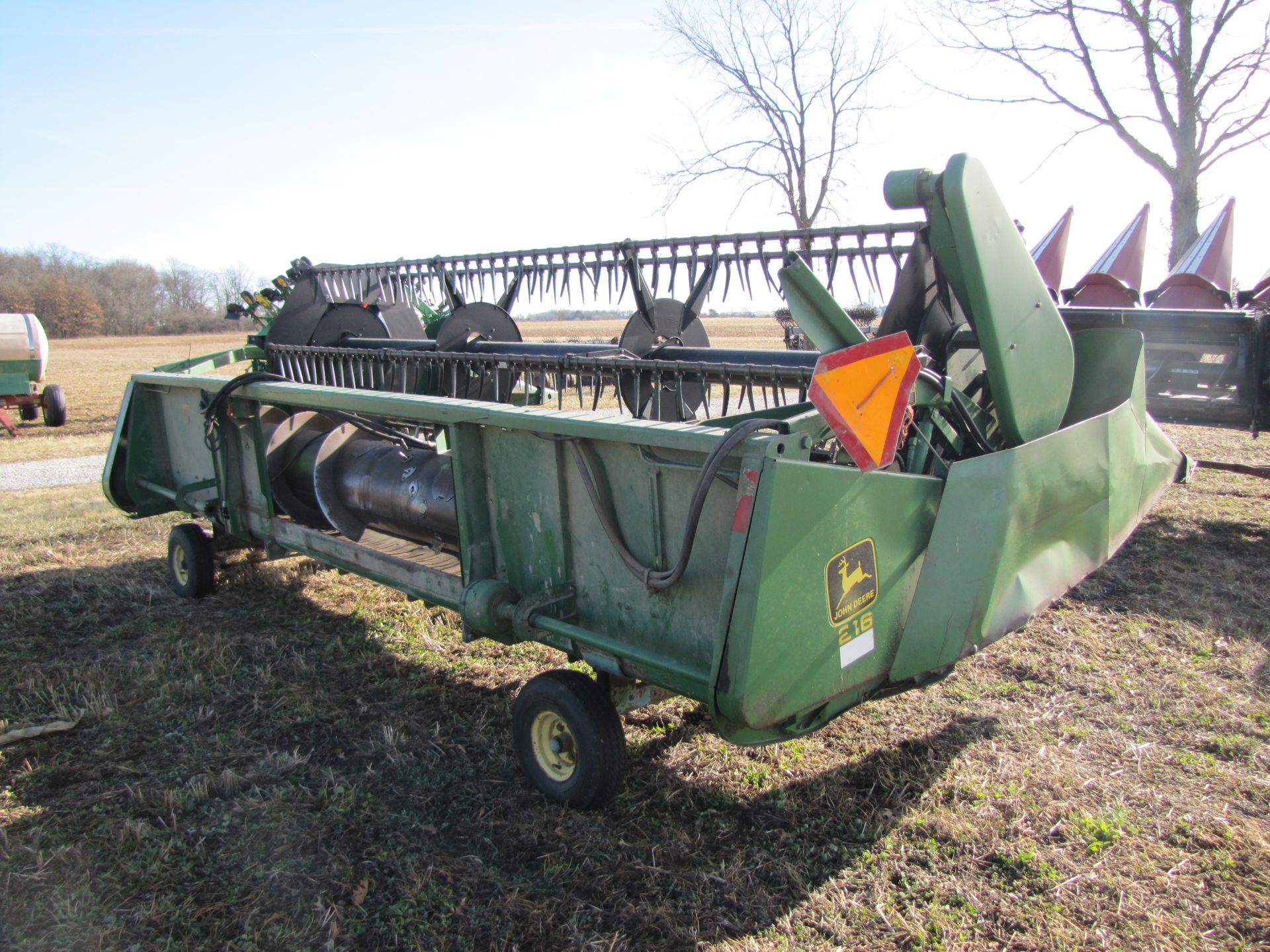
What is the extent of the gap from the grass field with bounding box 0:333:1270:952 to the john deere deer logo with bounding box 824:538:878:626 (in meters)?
0.78

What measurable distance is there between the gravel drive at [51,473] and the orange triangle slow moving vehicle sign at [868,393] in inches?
350

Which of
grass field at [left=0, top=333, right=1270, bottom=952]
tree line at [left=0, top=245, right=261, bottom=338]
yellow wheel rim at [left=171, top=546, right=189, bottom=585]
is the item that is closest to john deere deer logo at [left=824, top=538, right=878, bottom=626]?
grass field at [left=0, top=333, right=1270, bottom=952]

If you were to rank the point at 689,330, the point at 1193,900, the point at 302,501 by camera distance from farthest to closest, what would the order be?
the point at 689,330, the point at 302,501, the point at 1193,900

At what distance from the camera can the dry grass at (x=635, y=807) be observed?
7.30 ft

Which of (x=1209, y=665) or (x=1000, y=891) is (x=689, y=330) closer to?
(x=1209, y=665)

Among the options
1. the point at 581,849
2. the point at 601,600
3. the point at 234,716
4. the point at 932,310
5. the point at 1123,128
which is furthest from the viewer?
the point at 1123,128

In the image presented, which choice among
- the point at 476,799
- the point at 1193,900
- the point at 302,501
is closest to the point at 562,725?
the point at 476,799

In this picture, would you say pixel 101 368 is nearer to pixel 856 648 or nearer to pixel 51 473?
pixel 51 473

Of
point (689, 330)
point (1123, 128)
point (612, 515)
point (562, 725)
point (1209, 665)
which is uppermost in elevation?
point (1123, 128)

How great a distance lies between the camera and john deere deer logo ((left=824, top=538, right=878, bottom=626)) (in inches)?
86.7

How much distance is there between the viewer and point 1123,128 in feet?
42.9

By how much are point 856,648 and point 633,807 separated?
968 mm

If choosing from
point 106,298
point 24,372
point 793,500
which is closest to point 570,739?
point 793,500

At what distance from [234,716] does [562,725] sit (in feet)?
5.23
